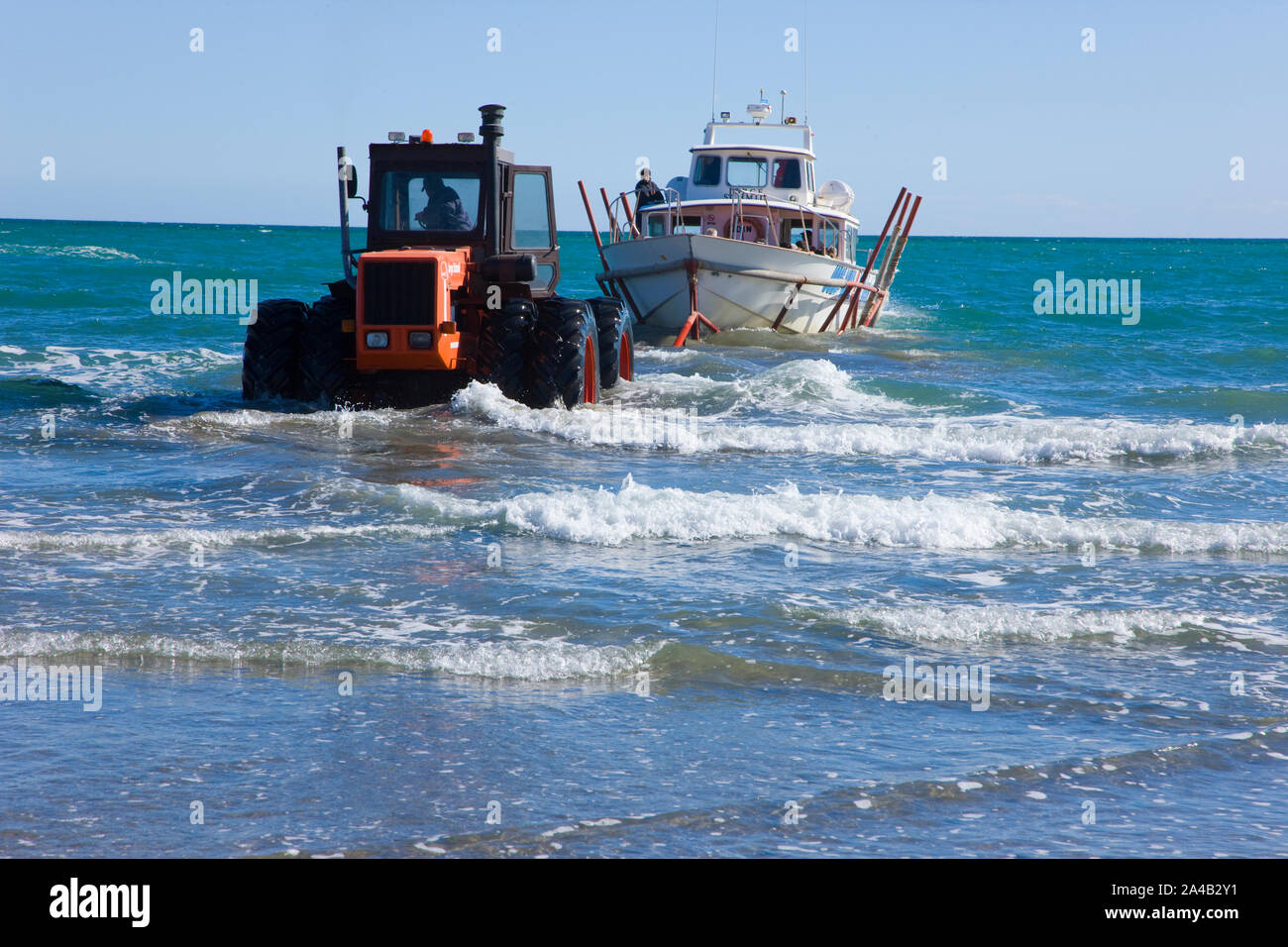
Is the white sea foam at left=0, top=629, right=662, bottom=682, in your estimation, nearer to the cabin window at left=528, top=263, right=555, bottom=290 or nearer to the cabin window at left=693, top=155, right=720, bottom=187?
the cabin window at left=528, top=263, right=555, bottom=290

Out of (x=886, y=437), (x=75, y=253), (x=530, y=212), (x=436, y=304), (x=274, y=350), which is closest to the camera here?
(x=436, y=304)

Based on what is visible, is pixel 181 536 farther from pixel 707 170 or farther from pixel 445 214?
pixel 707 170

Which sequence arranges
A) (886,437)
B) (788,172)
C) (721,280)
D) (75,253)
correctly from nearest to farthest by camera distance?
(886,437), (721,280), (788,172), (75,253)

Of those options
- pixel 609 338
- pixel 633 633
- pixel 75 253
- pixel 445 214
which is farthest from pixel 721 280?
pixel 75 253

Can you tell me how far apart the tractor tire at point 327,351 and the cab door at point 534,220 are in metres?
1.80

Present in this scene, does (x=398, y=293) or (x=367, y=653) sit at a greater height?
(x=398, y=293)

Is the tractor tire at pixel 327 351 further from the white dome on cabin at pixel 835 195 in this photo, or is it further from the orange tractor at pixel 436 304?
the white dome on cabin at pixel 835 195

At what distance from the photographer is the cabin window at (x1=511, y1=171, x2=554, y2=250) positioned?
39.7ft

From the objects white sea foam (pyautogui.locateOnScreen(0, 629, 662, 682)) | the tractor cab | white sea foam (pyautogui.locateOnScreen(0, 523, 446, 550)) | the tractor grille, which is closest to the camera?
white sea foam (pyautogui.locateOnScreen(0, 629, 662, 682))

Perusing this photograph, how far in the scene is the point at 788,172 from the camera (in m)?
23.5

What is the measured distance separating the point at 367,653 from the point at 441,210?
7.29m

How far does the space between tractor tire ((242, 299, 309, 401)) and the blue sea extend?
394 millimetres

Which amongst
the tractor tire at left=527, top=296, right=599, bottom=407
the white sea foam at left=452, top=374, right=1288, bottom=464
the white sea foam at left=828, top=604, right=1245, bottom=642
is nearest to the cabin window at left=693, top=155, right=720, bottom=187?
the white sea foam at left=452, top=374, right=1288, bottom=464
